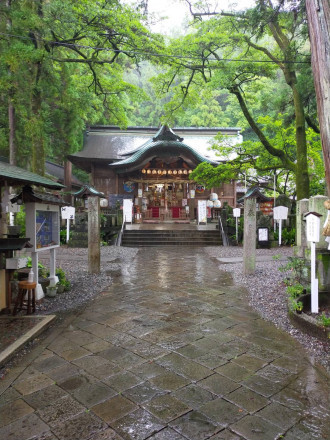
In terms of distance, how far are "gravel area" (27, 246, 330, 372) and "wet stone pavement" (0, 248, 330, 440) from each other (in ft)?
0.77

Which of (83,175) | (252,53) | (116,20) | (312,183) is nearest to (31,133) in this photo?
(116,20)

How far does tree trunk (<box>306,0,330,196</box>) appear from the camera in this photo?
9.93 feet

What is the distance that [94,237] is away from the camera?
7996mm

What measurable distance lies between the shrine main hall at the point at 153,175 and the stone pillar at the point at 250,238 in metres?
10.8

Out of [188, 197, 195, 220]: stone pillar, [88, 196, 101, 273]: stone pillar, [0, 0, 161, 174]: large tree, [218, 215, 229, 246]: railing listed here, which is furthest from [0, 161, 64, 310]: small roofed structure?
[188, 197, 195, 220]: stone pillar

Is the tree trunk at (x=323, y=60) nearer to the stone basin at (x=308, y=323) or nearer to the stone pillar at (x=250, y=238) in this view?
the stone basin at (x=308, y=323)

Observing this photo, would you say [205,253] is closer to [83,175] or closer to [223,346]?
[223,346]

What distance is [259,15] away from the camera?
28.4 ft

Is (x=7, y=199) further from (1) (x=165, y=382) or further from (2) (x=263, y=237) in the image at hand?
(2) (x=263, y=237)

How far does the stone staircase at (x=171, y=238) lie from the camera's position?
1423cm

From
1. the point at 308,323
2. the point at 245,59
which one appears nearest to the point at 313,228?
the point at 308,323

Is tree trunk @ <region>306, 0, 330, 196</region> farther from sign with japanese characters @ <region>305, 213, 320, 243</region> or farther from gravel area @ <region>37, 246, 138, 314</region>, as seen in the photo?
gravel area @ <region>37, 246, 138, 314</region>

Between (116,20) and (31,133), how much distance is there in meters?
5.11

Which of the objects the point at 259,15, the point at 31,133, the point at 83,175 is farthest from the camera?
the point at 83,175
